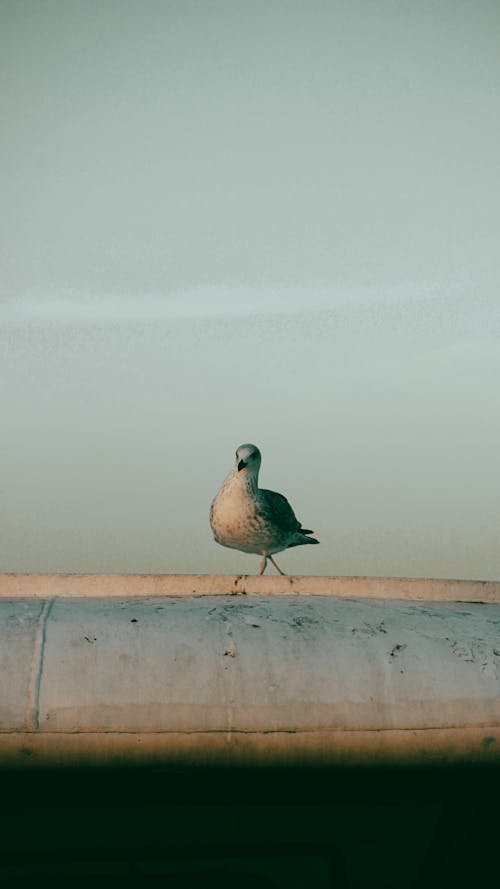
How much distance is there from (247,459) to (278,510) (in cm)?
40

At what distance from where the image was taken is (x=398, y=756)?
114 inches

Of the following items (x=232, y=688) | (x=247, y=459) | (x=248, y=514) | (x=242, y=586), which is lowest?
(x=232, y=688)

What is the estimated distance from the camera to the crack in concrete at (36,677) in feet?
8.90

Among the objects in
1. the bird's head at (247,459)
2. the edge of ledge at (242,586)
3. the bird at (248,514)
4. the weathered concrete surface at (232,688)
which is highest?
the bird's head at (247,459)

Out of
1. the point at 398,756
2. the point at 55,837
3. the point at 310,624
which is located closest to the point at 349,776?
the point at 398,756

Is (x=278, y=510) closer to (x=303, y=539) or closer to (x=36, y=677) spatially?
(x=303, y=539)

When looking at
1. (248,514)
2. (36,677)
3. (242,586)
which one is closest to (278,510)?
(248,514)

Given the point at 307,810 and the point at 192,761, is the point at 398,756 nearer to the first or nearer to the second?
the point at 307,810

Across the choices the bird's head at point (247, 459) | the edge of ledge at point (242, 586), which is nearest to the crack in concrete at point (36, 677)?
the edge of ledge at point (242, 586)

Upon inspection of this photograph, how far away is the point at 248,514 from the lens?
5922mm

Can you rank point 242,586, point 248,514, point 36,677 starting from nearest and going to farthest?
1. point 36,677
2. point 242,586
3. point 248,514

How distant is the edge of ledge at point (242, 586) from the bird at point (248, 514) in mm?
2249

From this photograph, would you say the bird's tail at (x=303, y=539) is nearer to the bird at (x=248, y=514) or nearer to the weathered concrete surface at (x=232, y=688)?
the bird at (x=248, y=514)

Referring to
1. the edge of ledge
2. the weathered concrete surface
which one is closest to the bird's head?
the edge of ledge
